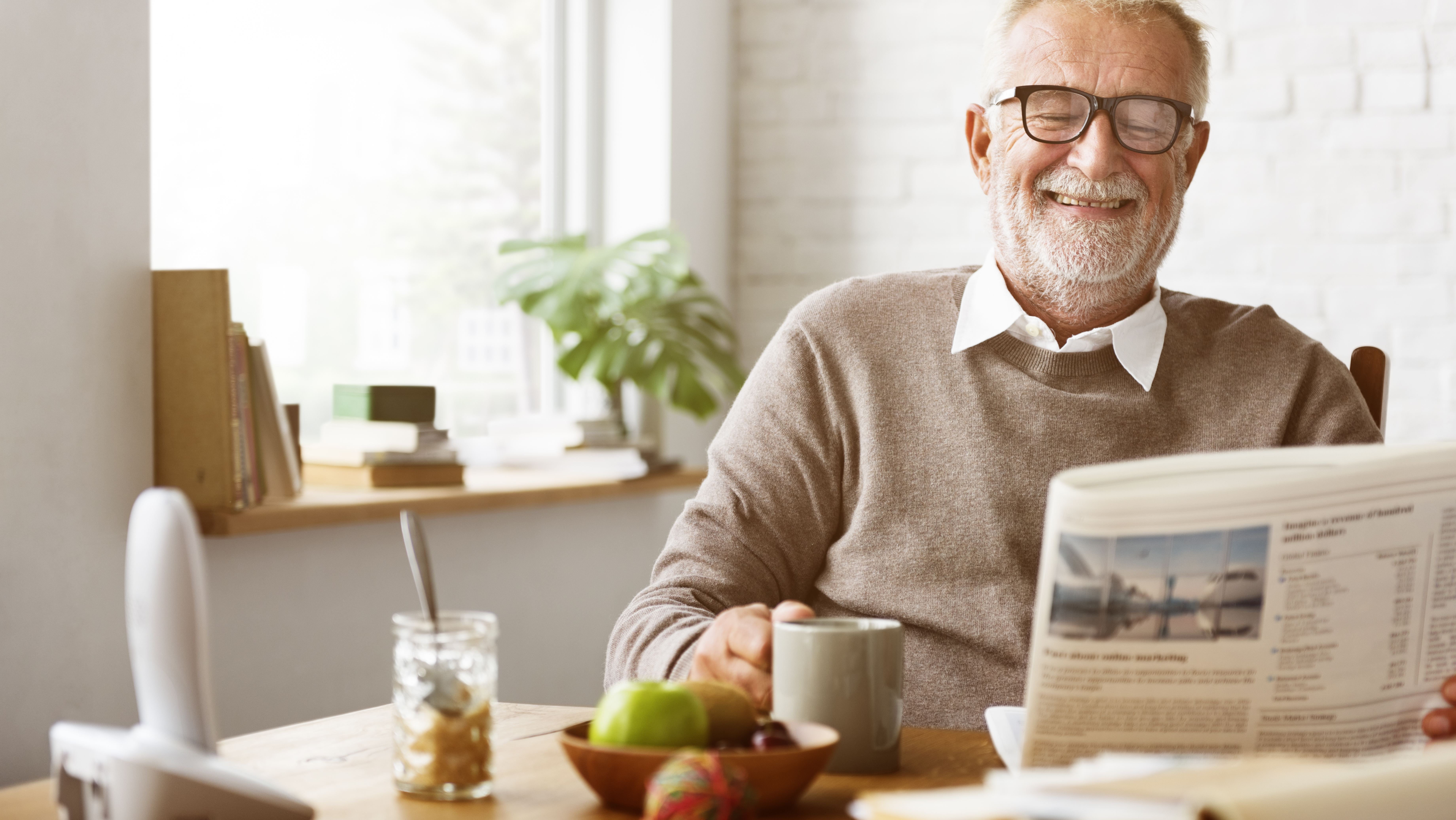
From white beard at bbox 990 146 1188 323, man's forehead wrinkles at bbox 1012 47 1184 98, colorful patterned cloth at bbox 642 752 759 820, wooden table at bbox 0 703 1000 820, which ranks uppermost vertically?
man's forehead wrinkles at bbox 1012 47 1184 98

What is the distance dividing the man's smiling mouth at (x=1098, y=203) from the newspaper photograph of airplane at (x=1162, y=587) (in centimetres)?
96

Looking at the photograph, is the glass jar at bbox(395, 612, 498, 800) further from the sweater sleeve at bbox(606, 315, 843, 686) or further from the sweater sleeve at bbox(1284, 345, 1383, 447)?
the sweater sleeve at bbox(1284, 345, 1383, 447)

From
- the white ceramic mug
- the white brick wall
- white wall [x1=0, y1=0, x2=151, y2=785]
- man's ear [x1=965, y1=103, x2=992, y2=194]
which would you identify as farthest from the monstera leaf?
the white ceramic mug

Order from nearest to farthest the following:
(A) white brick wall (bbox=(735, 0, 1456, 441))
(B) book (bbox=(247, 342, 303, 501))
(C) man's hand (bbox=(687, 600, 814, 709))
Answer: (C) man's hand (bbox=(687, 600, 814, 709)) < (B) book (bbox=(247, 342, 303, 501)) < (A) white brick wall (bbox=(735, 0, 1456, 441))

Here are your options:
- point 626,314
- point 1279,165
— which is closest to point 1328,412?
point 1279,165

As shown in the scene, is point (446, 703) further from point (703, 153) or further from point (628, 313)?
point (703, 153)

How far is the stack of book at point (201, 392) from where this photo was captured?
1.95 m

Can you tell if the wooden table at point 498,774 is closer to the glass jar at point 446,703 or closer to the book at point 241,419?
the glass jar at point 446,703

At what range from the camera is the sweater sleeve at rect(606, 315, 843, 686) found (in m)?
1.54

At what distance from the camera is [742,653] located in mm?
1124

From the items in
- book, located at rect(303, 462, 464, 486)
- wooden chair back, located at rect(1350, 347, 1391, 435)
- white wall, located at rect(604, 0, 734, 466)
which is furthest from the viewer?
white wall, located at rect(604, 0, 734, 466)

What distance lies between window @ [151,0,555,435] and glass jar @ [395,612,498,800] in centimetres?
165

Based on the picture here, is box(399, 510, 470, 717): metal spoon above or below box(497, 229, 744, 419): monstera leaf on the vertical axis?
below

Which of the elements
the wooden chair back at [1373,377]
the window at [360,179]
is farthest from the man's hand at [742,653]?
the window at [360,179]
